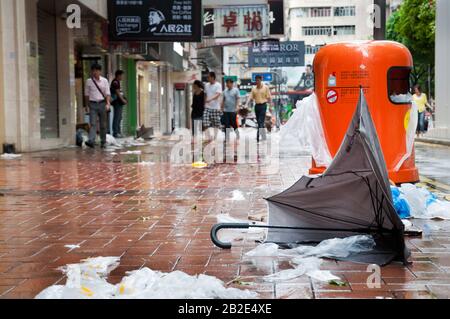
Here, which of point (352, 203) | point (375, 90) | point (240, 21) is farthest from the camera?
point (240, 21)

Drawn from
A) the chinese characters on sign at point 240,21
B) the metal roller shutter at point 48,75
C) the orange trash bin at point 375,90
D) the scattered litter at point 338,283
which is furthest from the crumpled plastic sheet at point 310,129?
the chinese characters on sign at point 240,21

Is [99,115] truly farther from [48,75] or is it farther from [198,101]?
[198,101]

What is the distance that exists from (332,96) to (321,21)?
51520mm

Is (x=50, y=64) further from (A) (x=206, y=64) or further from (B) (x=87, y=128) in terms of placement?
(A) (x=206, y=64)

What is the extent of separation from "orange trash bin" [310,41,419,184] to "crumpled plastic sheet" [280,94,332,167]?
2.8 inches

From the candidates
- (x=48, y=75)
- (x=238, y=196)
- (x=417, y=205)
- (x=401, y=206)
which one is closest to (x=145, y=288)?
(x=401, y=206)

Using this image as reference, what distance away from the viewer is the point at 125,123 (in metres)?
23.5

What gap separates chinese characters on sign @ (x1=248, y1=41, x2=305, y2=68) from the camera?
47.3 metres

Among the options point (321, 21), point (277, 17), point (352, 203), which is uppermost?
point (321, 21)

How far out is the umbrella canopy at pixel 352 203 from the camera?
3.61 meters

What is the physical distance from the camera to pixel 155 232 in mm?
4520

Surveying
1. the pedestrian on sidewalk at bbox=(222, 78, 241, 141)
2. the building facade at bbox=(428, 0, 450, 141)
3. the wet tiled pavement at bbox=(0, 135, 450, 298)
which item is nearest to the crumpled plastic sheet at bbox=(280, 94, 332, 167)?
the wet tiled pavement at bbox=(0, 135, 450, 298)

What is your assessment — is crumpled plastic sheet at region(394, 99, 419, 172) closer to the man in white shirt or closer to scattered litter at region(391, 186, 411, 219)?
scattered litter at region(391, 186, 411, 219)
